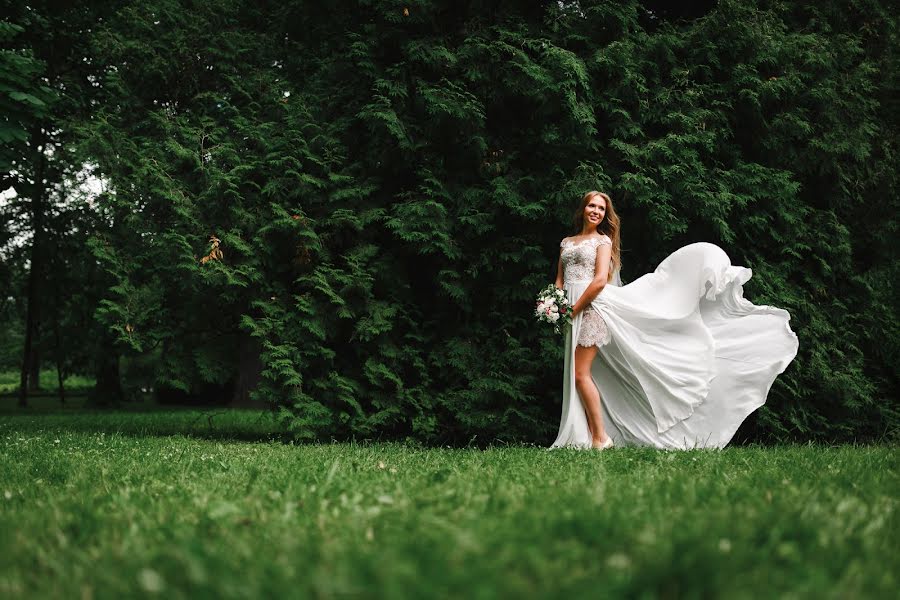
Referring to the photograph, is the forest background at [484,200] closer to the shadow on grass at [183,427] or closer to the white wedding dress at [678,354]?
the white wedding dress at [678,354]

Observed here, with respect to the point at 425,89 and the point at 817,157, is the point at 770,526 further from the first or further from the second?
the point at 817,157

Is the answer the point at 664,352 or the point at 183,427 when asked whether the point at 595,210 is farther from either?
the point at 183,427

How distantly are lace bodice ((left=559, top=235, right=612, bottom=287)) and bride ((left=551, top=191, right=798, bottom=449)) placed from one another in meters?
0.01

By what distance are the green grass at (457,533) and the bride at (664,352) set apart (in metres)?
2.41

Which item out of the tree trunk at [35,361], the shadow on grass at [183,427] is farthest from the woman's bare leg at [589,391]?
the tree trunk at [35,361]

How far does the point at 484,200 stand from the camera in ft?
27.2

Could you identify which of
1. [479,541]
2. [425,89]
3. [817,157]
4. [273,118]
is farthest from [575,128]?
[479,541]

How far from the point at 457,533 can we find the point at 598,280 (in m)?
5.13

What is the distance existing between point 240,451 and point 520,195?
4.20m

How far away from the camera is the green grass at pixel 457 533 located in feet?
6.20

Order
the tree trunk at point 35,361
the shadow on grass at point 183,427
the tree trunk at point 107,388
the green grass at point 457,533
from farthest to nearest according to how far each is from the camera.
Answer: the tree trunk at point 107,388 < the tree trunk at point 35,361 < the shadow on grass at point 183,427 < the green grass at point 457,533

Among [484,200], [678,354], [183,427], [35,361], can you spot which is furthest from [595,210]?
[35,361]

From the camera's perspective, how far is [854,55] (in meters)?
9.23

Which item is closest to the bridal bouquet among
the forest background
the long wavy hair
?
the long wavy hair
